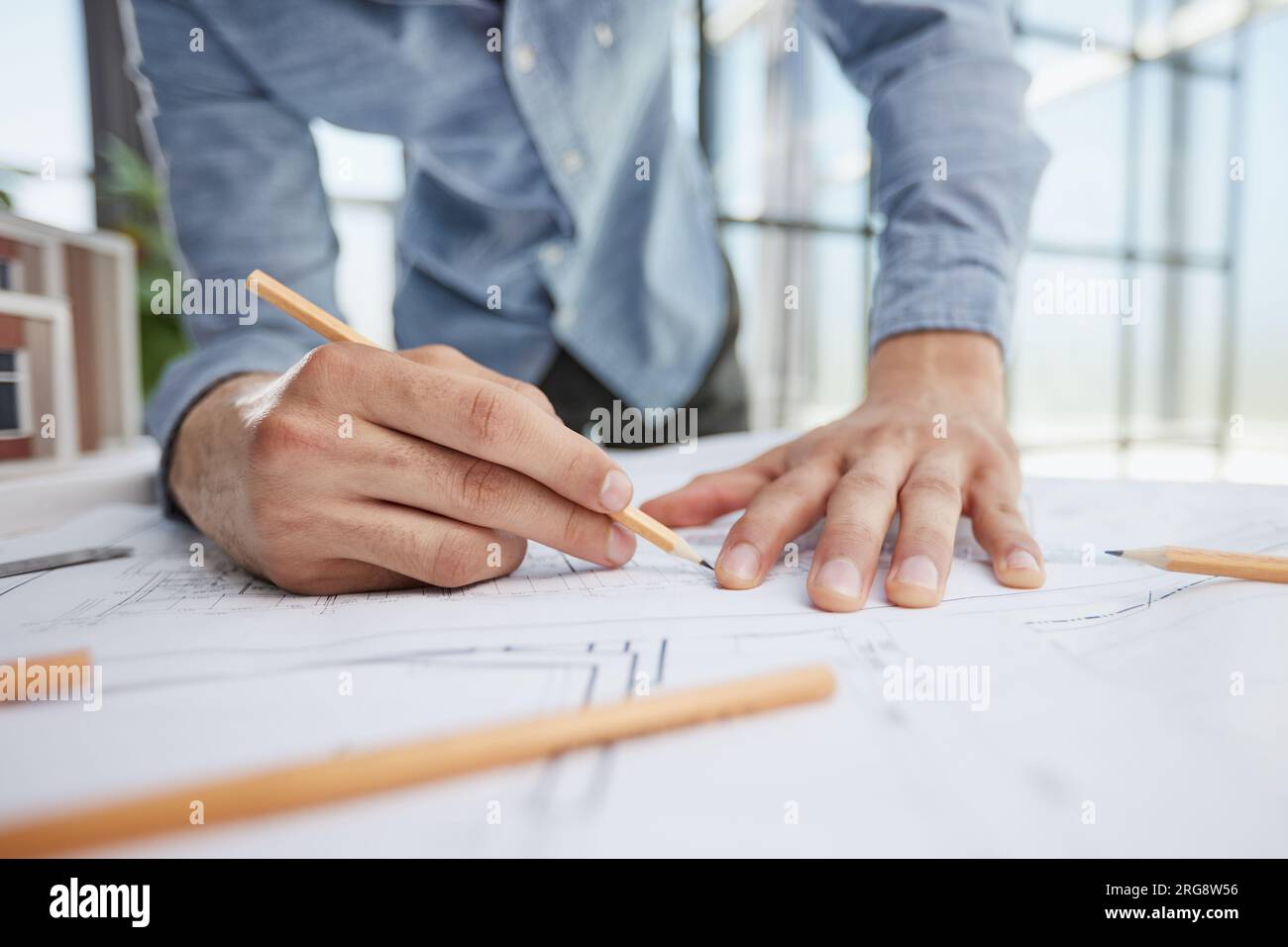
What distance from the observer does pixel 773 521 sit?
51cm

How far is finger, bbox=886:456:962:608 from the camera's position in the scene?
0.42m

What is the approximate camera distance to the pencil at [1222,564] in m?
0.43

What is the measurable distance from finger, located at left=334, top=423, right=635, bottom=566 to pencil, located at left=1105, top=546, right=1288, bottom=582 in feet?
1.18

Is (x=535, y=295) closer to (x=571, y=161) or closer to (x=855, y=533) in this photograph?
(x=571, y=161)

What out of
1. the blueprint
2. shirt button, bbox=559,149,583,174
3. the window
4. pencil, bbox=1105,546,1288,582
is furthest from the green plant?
pencil, bbox=1105,546,1288,582

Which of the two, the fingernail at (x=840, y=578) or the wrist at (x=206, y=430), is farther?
the wrist at (x=206, y=430)

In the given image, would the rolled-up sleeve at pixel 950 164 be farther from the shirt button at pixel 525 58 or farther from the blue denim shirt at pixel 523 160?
the shirt button at pixel 525 58

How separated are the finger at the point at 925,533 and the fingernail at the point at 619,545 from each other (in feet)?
0.54

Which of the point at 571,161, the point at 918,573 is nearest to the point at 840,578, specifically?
the point at 918,573

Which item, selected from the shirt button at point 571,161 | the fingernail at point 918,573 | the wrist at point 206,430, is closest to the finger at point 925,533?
the fingernail at point 918,573

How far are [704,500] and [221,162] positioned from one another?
0.70 meters
